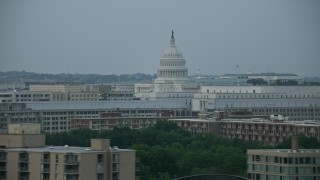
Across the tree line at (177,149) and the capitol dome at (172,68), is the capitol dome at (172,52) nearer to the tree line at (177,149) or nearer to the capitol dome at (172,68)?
the capitol dome at (172,68)

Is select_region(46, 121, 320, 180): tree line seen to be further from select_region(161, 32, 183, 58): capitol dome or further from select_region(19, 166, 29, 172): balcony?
select_region(161, 32, 183, 58): capitol dome

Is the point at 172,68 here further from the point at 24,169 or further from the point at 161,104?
the point at 24,169

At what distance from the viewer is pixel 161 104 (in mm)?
82062

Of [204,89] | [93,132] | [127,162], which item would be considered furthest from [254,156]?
[204,89]

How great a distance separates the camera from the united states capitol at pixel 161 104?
221ft

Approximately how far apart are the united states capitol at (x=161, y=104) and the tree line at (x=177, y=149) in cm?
406

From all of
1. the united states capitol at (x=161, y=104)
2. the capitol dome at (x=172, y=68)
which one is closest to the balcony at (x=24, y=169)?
the united states capitol at (x=161, y=104)

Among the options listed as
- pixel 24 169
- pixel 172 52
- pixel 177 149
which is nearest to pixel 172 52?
pixel 172 52

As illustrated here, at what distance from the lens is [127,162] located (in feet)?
101

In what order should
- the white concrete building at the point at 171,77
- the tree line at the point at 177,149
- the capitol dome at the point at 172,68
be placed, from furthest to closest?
the capitol dome at the point at 172,68
the white concrete building at the point at 171,77
the tree line at the point at 177,149

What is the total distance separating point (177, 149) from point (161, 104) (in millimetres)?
34364

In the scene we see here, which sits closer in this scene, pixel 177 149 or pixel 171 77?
pixel 177 149

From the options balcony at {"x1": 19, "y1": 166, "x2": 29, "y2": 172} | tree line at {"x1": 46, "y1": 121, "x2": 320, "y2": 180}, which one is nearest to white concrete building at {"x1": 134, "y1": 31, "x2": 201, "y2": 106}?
tree line at {"x1": 46, "y1": 121, "x2": 320, "y2": 180}

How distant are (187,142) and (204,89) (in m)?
38.8
